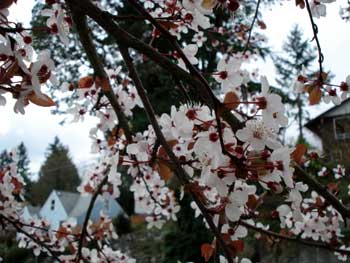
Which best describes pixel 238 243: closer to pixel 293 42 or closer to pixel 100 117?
pixel 100 117

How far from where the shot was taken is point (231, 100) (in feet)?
2.66

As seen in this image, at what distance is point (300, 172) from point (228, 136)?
409 millimetres

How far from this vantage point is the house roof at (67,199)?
74.6 feet

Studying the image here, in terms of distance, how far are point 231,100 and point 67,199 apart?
929 inches

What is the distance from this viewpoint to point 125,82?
7.36ft

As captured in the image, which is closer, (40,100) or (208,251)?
(40,100)

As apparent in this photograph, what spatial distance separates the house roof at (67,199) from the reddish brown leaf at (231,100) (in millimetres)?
23039

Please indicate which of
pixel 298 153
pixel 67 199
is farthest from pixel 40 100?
pixel 67 199

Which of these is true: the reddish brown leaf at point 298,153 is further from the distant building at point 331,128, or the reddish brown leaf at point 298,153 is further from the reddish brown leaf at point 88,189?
the distant building at point 331,128

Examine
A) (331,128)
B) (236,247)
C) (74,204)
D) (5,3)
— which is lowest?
(236,247)

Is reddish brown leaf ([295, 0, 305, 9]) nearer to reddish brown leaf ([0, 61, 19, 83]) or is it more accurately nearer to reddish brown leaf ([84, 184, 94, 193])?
reddish brown leaf ([0, 61, 19, 83])

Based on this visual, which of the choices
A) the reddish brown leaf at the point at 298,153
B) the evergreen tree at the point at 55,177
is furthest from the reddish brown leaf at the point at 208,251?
the evergreen tree at the point at 55,177

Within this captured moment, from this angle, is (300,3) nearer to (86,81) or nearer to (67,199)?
(86,81)

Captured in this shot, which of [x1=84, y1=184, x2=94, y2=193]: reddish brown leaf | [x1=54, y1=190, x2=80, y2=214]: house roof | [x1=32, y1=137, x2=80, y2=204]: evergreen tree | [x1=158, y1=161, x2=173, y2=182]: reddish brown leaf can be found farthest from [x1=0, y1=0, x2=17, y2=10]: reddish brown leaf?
[x1=32, y1=137, x2=80, y2=204]: evergreen tree
